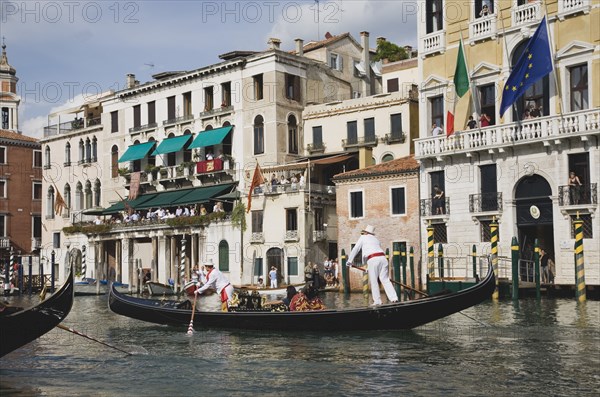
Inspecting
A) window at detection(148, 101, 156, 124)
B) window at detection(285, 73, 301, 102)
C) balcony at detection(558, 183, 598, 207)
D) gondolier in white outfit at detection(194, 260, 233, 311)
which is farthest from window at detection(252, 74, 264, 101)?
gondolier in white outfit at detection(194, 260, 233, 311)

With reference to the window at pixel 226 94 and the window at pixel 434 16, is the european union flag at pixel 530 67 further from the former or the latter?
the window at pixel 226 94

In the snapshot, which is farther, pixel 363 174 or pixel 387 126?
pixel 387 126

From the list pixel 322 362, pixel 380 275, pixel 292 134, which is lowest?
pixel 322 362

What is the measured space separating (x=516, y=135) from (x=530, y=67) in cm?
231

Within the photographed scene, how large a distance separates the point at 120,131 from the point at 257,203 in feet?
40.1

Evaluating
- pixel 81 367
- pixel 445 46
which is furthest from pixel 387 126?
pixel 81 367

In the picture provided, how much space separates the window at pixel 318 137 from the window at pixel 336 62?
14.6ft

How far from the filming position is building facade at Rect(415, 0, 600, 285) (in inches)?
986

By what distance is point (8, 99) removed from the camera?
59656 millimetres

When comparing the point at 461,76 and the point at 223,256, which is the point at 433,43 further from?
the point at 223,256

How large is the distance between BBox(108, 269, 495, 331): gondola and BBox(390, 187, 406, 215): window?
48.5 ft

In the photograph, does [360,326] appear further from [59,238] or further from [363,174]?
[59,238]

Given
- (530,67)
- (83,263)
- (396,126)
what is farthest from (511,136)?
(83,263)

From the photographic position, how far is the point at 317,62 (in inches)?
1558
